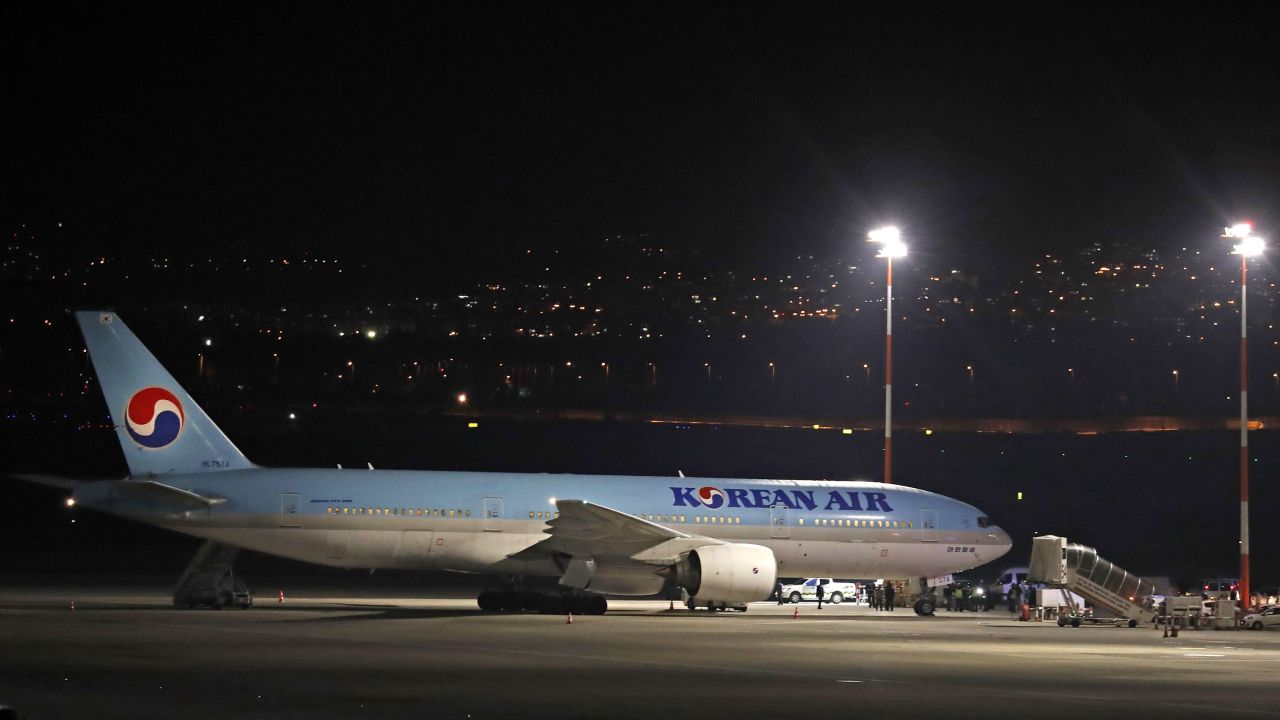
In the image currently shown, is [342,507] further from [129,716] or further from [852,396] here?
[852,396]

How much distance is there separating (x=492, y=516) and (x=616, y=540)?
3.02 m

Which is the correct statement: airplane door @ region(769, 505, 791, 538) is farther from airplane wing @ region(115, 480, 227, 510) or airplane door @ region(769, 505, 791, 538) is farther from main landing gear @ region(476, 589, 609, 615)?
airplane wing @ region(115, 480, 227, 510)

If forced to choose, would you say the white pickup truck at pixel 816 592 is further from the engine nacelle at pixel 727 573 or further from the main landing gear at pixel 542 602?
the engine nacelle at pixel 727 573

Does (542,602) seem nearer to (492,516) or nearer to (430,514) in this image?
(492,516)

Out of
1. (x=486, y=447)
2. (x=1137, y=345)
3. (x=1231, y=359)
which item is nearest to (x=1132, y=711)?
(x=486, y=447)

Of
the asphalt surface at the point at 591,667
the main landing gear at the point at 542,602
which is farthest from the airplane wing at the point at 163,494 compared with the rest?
the main landing gear at the point at 542,602

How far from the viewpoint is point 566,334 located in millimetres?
175000

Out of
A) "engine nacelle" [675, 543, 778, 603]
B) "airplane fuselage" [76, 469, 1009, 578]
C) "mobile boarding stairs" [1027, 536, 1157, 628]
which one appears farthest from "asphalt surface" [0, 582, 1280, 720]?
"mobile boarding stairs" [1027, 536, 1157, 628]

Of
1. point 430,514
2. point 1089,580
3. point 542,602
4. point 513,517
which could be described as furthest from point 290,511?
point 1089,580

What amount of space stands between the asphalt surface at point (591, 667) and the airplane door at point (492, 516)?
2.46 metres

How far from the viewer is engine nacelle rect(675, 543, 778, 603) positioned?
1342 inches

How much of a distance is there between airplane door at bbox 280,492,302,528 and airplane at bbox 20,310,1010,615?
3cm

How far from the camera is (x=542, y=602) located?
36344mm

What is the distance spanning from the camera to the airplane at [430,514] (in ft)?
110
